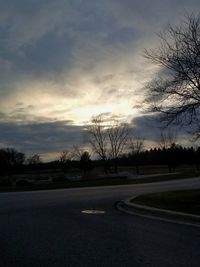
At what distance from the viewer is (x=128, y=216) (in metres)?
16.3

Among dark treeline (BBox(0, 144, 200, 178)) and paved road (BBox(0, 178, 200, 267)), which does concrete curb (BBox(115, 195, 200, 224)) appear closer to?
paved road (BBox(0, 178, 200, 267))

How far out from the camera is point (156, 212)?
55.4 feet

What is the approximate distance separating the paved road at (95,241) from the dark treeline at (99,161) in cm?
6862

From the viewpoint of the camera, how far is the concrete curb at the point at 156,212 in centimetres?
1494

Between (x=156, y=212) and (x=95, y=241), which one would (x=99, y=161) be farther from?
(x=95, y=241)

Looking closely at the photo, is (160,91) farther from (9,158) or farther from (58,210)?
(9,158)

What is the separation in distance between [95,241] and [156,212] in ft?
20.3

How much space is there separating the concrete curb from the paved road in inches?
33.0

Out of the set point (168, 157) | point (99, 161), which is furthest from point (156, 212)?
point (99, 161)

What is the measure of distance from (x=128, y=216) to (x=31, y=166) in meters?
124

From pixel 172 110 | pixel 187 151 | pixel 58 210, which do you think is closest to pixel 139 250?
pixel 58 210

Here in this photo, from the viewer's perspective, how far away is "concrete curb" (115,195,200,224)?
49.0ft

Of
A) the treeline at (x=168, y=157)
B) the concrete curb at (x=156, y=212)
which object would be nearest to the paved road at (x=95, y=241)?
the concrete curb at (x=156, y=212)

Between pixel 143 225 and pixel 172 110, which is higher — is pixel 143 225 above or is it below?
below
